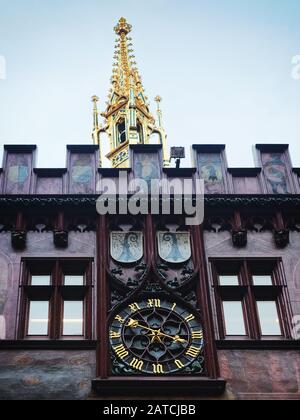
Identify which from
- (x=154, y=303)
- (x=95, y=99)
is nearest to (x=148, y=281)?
(x=154, y=303)

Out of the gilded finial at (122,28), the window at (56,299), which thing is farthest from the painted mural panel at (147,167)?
the gilded finial at (122,28)

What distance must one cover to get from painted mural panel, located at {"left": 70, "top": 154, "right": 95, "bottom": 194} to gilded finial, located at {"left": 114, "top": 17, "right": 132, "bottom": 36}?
78.9ft

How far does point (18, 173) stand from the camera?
16203 millimetres

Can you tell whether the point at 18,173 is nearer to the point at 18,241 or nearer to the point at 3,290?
the point at 18,241

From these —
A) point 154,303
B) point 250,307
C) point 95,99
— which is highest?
point 95,99

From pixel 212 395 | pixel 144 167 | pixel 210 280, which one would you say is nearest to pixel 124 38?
pixel 144 167

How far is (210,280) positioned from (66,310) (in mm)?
3045

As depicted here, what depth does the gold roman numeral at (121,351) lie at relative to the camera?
1333 centimetres

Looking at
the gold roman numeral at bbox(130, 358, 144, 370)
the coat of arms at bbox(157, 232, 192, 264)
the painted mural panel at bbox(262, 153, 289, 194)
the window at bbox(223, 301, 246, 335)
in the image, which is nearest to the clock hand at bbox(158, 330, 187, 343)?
the gold roman numeral at bbox(130, 358, 144, 370)

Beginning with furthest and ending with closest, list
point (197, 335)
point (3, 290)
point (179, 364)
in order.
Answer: point (3, 290), point (197, 335), point (179, 364)

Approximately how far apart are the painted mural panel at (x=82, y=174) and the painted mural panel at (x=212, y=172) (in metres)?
2.57

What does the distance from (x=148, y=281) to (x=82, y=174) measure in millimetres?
3335

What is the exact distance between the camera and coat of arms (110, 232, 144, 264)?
1480 centimetres

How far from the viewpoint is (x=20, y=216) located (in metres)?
15.2
